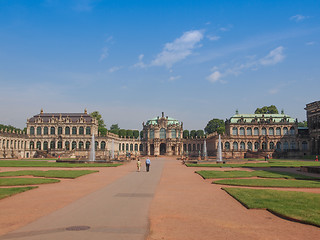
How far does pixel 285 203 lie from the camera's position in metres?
14.9

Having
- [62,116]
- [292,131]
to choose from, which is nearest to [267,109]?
[292,131]

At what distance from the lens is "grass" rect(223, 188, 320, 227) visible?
1228 centimetres

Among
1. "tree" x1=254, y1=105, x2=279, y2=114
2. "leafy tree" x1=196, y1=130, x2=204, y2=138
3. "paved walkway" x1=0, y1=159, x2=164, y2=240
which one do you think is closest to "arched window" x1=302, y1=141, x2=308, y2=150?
"tree" x1=254, y1=105, x2=279, y2=114

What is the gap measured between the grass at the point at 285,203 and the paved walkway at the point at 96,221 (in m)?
5.51

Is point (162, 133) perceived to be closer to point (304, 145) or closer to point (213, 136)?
point (213, 136)

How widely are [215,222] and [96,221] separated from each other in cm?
477

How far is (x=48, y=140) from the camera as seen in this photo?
103 m

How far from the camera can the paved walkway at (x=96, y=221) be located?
9922mm

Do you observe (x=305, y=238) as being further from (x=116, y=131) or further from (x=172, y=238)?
(x=116, y=131)

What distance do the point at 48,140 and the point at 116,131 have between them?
158ft

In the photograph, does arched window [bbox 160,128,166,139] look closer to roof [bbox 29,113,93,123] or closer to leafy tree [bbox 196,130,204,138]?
roof [bbox 29,113,93,123]

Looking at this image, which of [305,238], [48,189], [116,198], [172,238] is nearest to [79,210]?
[116,198]

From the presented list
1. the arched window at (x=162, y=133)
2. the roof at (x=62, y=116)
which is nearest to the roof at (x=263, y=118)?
the arched window at (x=162, y=133)

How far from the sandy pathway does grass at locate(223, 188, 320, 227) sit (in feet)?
1.40
